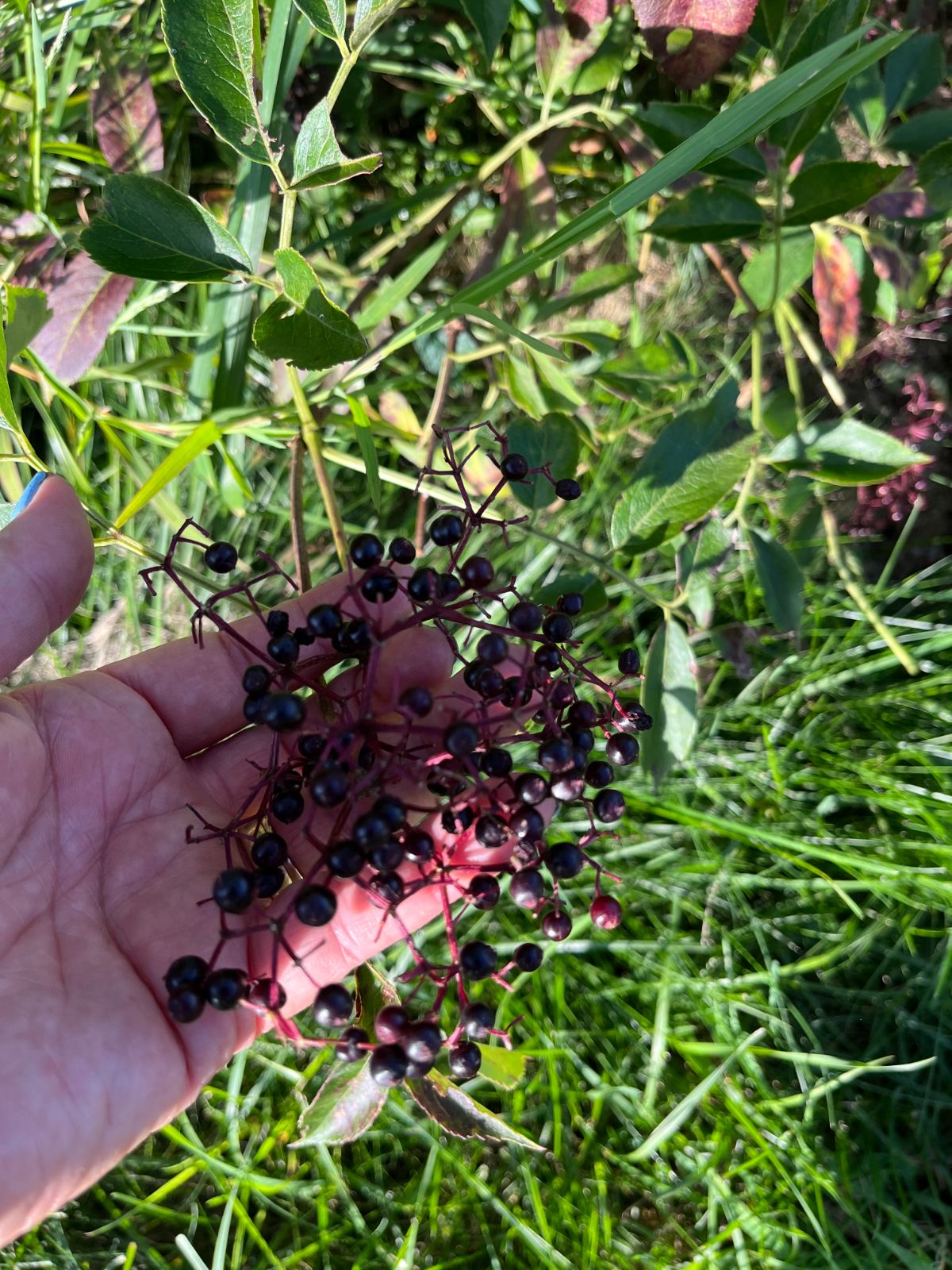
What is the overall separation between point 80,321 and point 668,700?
107cm

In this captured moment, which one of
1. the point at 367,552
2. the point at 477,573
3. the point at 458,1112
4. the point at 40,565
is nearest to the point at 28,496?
the point at 40,565

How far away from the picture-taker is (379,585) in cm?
100

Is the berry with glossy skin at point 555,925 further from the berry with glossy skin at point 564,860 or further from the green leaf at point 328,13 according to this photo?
the green leaf at point 328,13

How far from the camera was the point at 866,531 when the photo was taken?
2.18m

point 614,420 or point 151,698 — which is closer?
point 151,698

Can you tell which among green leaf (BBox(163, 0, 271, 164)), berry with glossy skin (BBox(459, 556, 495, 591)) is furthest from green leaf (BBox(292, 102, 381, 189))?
berry with glossy skin (BBox(459, 556, 495, 591))

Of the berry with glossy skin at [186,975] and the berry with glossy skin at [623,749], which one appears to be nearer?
the berry with glossy skin at [186,975]

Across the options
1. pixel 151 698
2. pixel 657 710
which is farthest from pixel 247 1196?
pixel 657 710

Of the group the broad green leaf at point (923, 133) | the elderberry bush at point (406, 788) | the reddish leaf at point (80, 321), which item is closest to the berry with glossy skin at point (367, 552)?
the elderberry bush at point (406, 788)

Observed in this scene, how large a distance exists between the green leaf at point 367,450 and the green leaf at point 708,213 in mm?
469

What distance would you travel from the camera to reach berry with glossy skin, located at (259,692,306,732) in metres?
0.90

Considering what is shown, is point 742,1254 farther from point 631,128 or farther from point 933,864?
point 631,128

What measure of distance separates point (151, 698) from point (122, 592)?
851 millimetres

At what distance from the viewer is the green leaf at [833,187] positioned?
3.70ft
